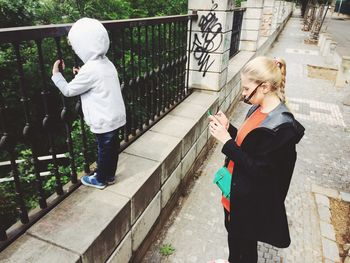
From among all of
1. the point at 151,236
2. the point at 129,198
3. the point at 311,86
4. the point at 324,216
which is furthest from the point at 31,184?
the point at 311,86

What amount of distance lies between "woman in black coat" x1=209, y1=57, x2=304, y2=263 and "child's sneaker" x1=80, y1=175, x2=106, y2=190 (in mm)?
1109

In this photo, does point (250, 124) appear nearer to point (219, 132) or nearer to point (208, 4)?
point (219, 132)

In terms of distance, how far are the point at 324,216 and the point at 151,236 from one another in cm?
226

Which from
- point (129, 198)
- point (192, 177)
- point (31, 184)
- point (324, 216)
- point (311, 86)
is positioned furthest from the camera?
point (311, 86)

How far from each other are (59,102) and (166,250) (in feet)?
24.9

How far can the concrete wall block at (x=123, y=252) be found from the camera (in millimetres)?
2311

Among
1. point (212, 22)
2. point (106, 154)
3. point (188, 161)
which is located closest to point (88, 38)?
point (106, 154)

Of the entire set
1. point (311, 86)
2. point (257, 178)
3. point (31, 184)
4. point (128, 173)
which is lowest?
point (31, 184)

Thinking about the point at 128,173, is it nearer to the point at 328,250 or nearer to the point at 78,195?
the point at 78,195

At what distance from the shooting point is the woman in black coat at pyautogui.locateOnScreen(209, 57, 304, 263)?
196 cm

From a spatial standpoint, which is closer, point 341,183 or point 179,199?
point 179,199

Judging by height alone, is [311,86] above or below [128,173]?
below

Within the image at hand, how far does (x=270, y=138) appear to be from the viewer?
195 centimetres

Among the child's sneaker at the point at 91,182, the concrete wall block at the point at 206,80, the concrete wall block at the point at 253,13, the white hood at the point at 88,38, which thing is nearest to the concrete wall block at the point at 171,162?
the child's sneaker at the point at 91,182
